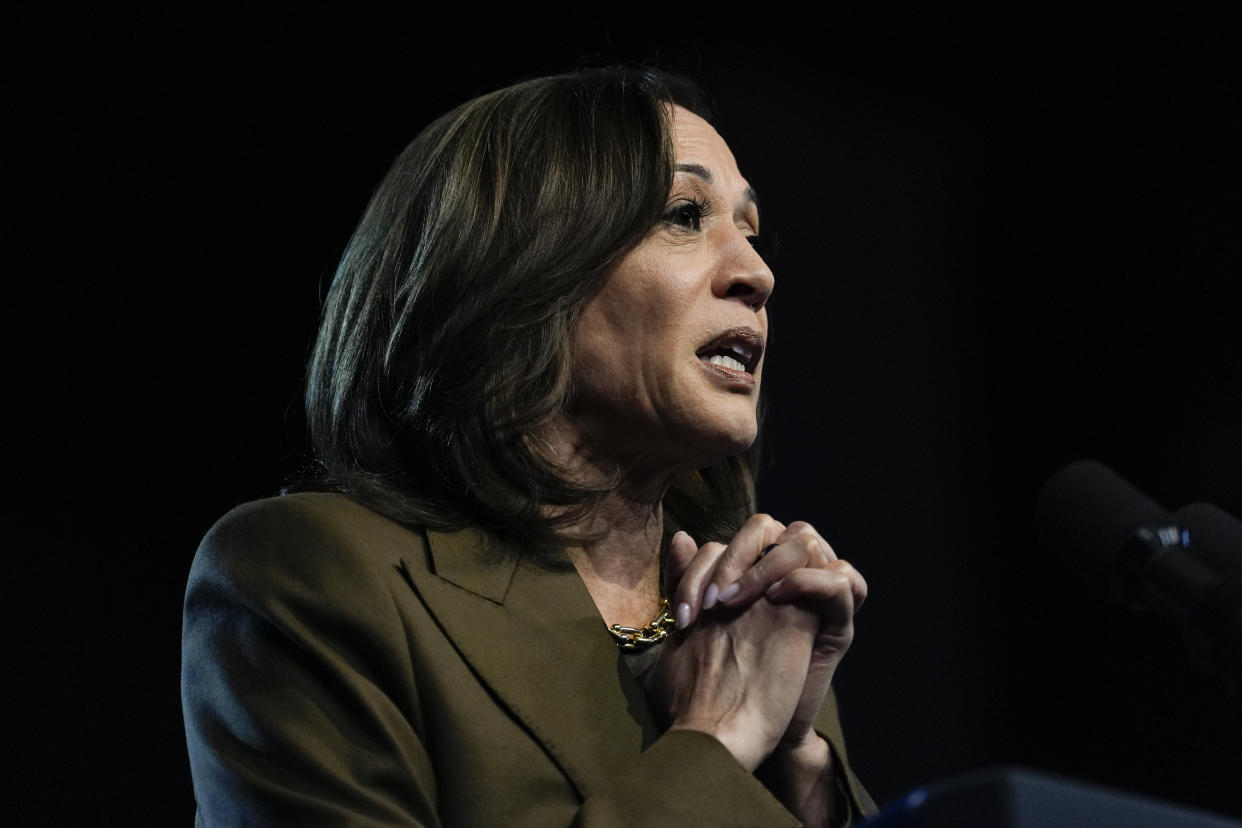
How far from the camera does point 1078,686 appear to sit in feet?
10.8

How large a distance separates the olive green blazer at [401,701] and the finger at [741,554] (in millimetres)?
150

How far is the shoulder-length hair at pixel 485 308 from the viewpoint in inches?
71.3

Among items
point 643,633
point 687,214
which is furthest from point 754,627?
point 687,214

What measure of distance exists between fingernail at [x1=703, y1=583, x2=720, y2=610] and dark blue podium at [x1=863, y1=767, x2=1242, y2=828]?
0.91m

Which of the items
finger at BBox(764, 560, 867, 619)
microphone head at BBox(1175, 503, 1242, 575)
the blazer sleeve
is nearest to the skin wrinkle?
finger at BBox(764, 560, 867, 619)

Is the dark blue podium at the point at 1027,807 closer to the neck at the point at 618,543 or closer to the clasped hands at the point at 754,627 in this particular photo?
the clasped hands at the point at 754,627

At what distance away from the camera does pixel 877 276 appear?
11.4 feet

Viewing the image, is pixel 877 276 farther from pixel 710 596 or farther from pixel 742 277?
pixel 710 596

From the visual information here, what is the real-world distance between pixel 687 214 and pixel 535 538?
1.76 feet

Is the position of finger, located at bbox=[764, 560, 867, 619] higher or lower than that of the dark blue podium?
lower

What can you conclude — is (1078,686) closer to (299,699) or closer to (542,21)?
(542,21)

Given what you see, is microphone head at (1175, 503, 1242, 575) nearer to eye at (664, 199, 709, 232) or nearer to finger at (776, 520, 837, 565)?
finger at (776, 520, 837, 565)

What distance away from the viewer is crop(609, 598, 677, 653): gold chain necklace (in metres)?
1.79

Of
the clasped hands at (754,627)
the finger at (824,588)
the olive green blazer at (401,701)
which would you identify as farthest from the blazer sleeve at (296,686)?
the finger at (824,588)
